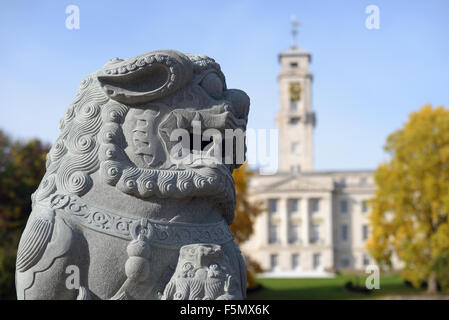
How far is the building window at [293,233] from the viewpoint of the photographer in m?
64.0

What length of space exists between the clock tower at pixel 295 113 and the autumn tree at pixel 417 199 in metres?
42.8

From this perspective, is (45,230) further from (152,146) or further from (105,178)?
(152,146)

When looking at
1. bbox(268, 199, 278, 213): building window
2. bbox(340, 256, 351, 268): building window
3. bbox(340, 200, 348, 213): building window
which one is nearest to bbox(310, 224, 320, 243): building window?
bbox(340, 200, 348, 213): building window

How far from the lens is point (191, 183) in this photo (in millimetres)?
3988

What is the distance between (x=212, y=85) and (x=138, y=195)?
41.7 inches

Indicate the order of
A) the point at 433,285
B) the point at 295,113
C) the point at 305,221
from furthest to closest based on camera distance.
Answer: the point at 295,113 → the point at 305,221 → the point at 433,285

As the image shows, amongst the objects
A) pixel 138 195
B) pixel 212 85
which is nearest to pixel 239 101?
pixel 212 85

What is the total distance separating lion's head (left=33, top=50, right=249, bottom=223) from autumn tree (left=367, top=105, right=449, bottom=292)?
68.9 ft

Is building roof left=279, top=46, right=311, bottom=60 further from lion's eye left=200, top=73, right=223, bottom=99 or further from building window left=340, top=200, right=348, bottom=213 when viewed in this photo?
lion's eye left=200, top=73, right=223, bottom=99

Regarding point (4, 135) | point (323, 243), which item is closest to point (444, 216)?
point (4, 135)

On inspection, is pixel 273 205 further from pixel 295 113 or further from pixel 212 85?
pixel 212 85

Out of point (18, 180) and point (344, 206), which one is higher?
point (344, 206)

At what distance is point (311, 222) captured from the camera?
6488cm

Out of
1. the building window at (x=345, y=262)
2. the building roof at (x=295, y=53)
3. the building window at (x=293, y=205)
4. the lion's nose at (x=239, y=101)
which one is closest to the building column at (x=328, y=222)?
the building window at (x=345, y=262)
